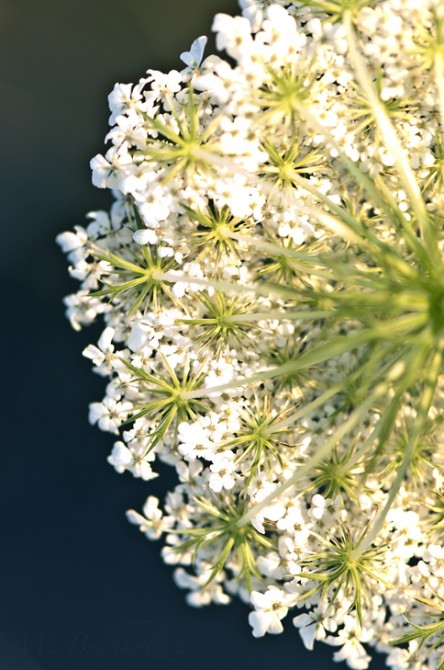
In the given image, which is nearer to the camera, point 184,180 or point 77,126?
point 184,180

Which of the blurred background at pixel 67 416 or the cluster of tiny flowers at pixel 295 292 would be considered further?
the blurred background at pixel 67 416

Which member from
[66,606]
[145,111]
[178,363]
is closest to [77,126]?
[145,111]

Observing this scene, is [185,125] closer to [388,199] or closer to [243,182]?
[243,182]

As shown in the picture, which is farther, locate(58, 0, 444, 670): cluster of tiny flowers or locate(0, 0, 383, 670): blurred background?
locate(0, 0, 383, 670): blurred background

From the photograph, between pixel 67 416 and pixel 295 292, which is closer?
pixel 295 292
